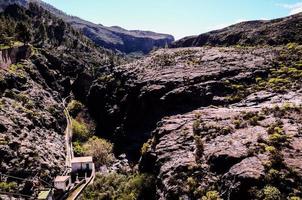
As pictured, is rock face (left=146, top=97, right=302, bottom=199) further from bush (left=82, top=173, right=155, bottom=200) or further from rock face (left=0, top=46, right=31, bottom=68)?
rock face (left=0, top=46, right=31, bottom=68)

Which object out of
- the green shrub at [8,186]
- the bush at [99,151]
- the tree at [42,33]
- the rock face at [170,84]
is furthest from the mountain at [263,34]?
the green shrub at [8,186]

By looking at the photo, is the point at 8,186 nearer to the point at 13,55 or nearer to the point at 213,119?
the point at 213,119

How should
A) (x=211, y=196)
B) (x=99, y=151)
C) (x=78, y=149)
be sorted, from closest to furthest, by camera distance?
1. (x=211, y=196)
2. (x=99, y=151)
3. (x=78, y=149)

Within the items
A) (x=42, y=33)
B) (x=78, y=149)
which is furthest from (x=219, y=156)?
(x=42, y=33)

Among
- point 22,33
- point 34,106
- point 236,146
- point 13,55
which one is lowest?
point 34,106

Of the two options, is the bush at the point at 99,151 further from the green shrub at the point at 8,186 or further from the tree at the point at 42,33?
the tree at the point at 42,33

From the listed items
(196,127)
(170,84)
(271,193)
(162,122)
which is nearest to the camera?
(271,193)
